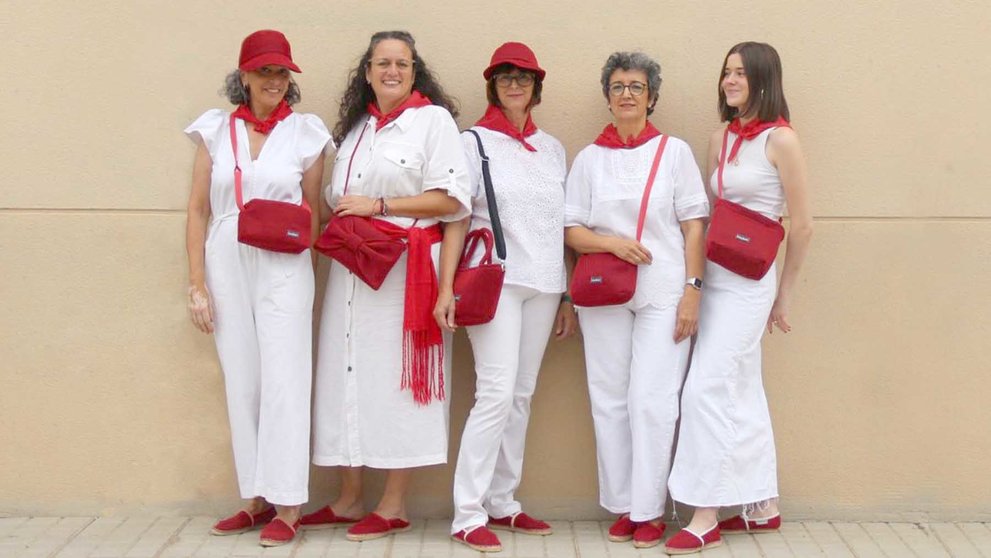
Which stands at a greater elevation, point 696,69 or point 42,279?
point 696,69

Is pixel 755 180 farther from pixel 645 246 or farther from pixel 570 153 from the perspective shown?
pixel 570 153

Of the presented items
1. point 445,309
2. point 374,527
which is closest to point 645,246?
point 445,309

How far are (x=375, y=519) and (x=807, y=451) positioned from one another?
189cm

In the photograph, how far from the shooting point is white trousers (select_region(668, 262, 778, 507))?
5.05m

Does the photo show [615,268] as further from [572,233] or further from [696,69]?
[696,69]

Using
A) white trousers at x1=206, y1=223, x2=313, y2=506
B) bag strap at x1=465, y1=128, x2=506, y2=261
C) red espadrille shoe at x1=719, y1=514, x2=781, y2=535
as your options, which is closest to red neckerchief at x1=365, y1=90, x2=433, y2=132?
bag strap at x1=465, y1=128, x2=506, y2=261

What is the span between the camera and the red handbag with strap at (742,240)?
4.93m

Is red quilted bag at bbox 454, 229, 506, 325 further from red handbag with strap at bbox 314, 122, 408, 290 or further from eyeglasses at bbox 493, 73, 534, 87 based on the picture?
eyeglasses at bbox 493, 73, 534, 87

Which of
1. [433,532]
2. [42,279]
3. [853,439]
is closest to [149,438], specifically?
[42,279]

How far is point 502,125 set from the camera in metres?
5.14

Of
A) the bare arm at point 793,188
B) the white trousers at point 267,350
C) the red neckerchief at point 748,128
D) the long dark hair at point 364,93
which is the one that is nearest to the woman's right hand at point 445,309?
the white trousers at point 267,350

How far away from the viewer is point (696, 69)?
546cm

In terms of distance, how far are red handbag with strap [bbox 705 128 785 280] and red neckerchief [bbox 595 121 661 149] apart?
1.38ft

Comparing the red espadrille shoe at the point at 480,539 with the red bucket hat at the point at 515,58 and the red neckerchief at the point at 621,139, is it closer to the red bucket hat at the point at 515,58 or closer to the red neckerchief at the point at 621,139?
the red neckerchief at the point at 621,139
